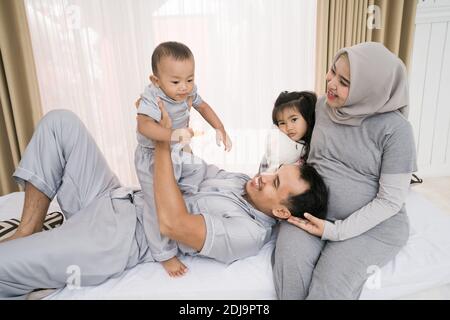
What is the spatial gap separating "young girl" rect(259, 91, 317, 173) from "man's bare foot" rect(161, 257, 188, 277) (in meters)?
0.58

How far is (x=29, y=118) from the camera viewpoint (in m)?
2.66

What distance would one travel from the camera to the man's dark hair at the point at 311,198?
4.45 ft

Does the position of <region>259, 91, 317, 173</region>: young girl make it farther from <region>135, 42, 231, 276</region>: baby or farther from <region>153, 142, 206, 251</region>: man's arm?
<region>153, 142, 206, 251</region>: man's arm

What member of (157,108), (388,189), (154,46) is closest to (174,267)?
(157,108)

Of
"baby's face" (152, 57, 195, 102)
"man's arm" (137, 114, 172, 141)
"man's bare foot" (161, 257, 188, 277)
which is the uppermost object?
"baby's face" (152, 57, 195, 102)

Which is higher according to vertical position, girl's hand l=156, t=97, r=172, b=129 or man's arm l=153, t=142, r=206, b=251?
girl's hand l=156, t=97, r=172, b=129

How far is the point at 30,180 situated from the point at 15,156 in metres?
1.55

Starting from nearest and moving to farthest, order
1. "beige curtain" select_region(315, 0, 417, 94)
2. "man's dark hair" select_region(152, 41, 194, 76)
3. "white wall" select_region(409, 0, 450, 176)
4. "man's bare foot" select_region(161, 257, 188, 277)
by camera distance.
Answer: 1. "man's bare foot" select_region(161, 257, 188, 277)
2. "man's dark hair" select_region(152, 41, 194, 76)
3. "beige curtain" select_region(315, 0, 417, 94)
4. "white wall" select_region(409, 0, 450, 176)

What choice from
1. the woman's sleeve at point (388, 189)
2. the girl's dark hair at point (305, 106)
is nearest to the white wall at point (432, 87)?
the girl's dark hair at point (305, 106)

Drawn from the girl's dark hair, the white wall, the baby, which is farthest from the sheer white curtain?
the baby

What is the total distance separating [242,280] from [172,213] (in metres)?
0.35

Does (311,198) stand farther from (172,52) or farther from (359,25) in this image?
(359,25)

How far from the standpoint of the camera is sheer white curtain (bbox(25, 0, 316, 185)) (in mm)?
2617
